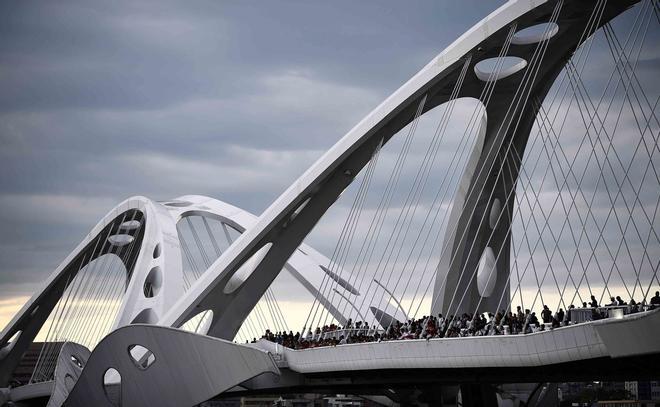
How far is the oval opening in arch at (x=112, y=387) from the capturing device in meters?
47.5

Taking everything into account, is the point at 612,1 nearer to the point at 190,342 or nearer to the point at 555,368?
the point at 555,368

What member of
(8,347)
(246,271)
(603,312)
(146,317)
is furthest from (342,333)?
(8,347)

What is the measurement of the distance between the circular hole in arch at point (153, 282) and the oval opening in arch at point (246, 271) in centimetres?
909

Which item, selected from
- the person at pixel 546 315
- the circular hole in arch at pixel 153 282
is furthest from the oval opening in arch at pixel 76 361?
the person at pixel 546 315

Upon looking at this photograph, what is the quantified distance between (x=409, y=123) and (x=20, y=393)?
116 ft

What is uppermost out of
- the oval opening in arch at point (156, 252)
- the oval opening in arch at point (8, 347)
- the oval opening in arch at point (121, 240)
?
the oval opening in arch at point (121, 240)

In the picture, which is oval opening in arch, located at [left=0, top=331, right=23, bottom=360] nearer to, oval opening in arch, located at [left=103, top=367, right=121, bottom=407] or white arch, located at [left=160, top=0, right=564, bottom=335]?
oval opening in arch, located at [left=103, top=367, right=121, bottom=407]

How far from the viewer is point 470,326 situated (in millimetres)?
32812

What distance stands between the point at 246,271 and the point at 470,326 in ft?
62.7

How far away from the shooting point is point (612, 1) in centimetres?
3619

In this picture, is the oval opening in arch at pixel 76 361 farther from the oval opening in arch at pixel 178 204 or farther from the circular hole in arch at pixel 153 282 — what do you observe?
the oval opening in arch at pixel 178 204

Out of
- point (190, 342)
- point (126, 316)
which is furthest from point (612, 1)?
point (126, 316)

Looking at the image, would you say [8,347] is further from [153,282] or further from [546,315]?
[546,315]

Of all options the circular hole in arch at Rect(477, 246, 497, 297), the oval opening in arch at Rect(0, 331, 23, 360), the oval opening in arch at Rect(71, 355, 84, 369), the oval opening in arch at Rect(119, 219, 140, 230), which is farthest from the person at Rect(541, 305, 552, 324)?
the oval opening in arch at Rect(0, 331, 23, 360)
